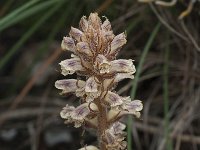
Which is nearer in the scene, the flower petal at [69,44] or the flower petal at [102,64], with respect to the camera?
the flower petal at [102,64]

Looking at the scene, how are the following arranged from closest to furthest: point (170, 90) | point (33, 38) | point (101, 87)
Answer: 1. point (101, 87)
2. point (170, 90)
3. point (33, 38)

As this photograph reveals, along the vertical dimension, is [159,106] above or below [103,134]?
above

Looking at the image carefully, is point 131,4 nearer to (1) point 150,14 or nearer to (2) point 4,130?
(1) point 150,14

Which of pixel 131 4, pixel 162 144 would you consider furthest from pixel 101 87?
pixel 131 4

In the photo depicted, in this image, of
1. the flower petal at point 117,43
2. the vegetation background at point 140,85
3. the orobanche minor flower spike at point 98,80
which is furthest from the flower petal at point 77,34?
the vegetation background at point 140,85

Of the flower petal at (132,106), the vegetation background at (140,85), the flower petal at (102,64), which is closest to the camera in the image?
the flower petal at (102,64)

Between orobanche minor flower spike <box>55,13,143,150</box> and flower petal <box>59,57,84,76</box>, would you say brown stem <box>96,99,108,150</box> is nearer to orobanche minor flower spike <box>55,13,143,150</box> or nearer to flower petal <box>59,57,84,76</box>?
orobanche minor flower spike <box>55,13,143,150</box>

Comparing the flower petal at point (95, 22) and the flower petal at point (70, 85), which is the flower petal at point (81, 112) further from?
the flower petal at point (95, 22)
